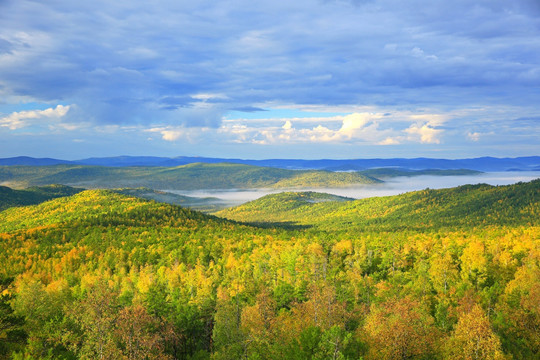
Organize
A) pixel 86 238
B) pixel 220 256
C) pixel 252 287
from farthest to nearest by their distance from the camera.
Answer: pixel 86 238 < pixel 220 256 < pixel 252 287

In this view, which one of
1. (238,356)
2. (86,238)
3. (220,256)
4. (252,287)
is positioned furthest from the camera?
(86,238)

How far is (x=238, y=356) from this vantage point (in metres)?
55.7

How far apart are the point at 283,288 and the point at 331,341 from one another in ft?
145

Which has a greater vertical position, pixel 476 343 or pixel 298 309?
pixel 476 343

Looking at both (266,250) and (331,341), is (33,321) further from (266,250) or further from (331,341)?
(266,250)

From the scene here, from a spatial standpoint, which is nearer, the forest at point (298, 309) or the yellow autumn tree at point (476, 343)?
the yellow autumn tree at point (476, 343)

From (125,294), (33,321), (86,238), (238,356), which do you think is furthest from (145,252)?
(238,356)

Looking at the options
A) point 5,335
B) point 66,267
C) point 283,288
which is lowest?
point 66,267

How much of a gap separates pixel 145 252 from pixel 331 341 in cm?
12593

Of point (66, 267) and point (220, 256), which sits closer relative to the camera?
point (66, 267)

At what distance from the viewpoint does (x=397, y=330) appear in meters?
48.2

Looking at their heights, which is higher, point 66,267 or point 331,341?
point 331,341

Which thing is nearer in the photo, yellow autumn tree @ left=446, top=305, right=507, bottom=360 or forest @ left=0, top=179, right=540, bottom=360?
yellow autumn tree @ left=446, top=305, right=507, bottom=360

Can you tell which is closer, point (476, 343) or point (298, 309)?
point (476, 343)
